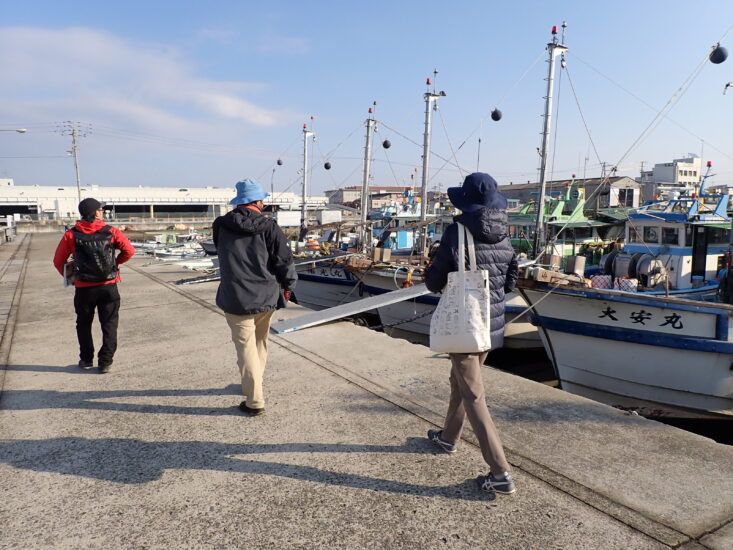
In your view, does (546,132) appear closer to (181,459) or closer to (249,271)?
(249,271)

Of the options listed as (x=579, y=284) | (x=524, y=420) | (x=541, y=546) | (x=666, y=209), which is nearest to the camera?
(x=541, y=546)

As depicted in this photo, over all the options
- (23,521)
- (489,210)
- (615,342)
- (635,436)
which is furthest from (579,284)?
(23,521)

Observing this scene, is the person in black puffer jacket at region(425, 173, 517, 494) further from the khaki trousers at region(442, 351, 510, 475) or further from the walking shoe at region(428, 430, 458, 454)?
the walking shoe at region(428, 430, 458, 454)

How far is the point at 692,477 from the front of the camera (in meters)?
2.81

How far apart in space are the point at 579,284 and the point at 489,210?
520 cm

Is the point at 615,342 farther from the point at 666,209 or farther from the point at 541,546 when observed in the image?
the point at 541,546

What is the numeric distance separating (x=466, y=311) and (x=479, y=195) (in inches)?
25.8

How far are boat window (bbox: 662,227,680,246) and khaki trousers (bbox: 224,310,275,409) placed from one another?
8683 mm

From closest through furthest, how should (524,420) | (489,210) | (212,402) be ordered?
(489,210) < (524,420) < (212,402)

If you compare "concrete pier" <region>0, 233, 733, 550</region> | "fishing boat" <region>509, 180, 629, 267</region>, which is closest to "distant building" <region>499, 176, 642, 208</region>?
"fishing boat" <region>509, 180, 629, 267</region>

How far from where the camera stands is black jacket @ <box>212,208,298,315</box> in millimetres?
3451

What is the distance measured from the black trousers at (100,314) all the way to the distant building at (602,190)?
17.8 metres

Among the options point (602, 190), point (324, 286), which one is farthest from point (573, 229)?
point (602, 190)

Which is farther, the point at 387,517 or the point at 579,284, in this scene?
the point at 579,284
